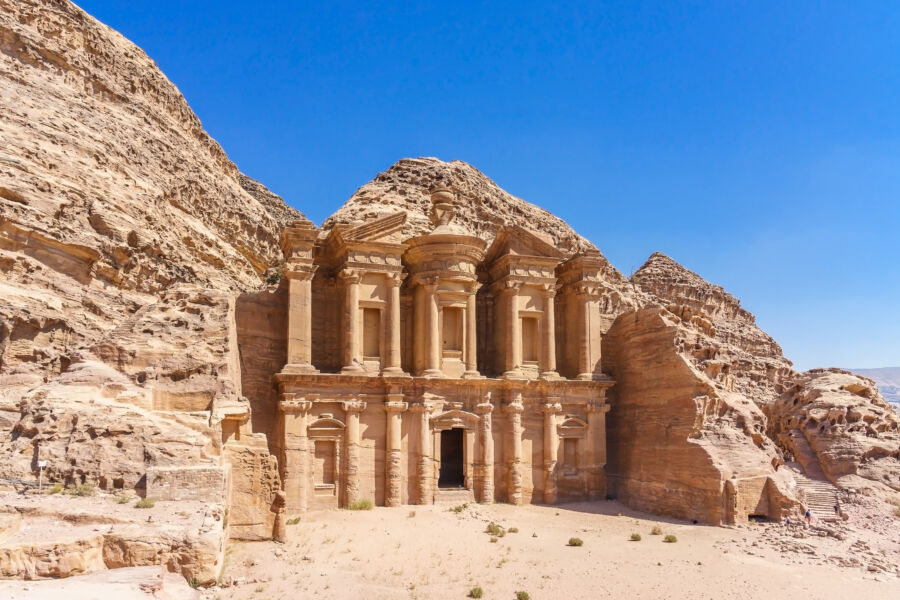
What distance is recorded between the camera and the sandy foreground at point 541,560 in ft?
53.7

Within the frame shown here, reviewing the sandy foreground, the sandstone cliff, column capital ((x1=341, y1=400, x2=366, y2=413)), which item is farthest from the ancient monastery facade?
the sandstone cliff

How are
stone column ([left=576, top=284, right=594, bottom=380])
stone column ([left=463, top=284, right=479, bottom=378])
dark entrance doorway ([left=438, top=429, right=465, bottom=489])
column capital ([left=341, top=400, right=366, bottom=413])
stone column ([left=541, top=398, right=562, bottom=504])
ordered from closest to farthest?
1. column capital ([left=341, top=400, right=366, bottom=413])
2. stone column ([left=541, top=398, right=562, bottom=504])
3. stone column ([left=463, top=284, right=479, bottom=378])
4. stone column ([left=576, top=284, right=594, bottom=380])
5. dark entrance doorway ([left=438, top=429, right=465, bottom=489])

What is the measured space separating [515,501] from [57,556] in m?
20.2

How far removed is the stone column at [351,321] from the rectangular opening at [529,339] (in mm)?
7560

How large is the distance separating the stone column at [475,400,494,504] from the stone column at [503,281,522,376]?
1.86 m

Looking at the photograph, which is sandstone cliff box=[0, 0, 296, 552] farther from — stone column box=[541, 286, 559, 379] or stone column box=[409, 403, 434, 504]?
stone column box=[541, 286, 559, 379]

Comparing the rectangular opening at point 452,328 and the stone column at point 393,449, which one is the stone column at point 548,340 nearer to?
the rectangular opening at point 452,328

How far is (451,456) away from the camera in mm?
32125

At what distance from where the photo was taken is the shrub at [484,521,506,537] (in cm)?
2214

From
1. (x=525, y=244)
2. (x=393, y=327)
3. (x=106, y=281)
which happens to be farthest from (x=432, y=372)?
(x=106, y=281)

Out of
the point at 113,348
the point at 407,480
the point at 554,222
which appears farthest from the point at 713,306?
the point at 113,348

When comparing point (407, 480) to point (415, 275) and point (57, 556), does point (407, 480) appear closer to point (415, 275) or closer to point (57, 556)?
point (415, 275)

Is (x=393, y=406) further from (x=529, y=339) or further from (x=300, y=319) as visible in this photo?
(x=529, y=339)

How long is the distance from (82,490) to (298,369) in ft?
43.0
